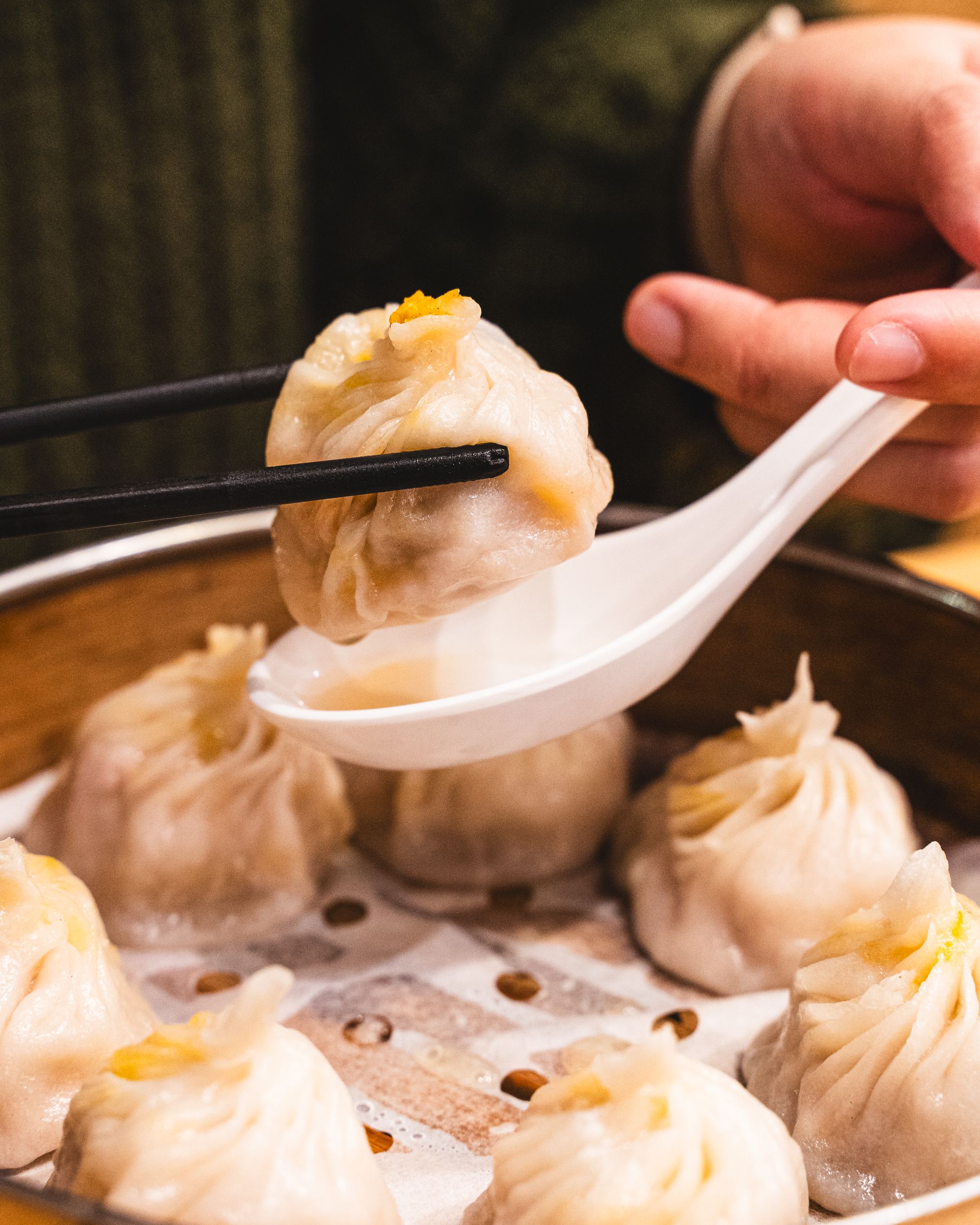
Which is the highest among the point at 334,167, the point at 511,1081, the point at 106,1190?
the point at 334,167

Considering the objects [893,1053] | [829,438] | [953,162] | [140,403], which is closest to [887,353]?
[829,438]

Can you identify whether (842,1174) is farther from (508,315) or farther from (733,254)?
(508,315)

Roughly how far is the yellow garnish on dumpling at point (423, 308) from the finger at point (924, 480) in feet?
3.12

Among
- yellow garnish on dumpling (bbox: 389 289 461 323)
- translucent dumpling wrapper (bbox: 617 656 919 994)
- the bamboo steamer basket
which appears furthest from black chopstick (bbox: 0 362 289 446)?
translucent dumpling wrapper (bbox: 617 656 919 994)

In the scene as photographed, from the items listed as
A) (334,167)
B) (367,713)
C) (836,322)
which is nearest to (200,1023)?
(367,713)

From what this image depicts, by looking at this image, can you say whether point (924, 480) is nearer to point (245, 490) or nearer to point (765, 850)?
point (765, 850)

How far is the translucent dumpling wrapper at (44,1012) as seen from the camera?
126cm

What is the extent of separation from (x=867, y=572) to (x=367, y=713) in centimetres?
100

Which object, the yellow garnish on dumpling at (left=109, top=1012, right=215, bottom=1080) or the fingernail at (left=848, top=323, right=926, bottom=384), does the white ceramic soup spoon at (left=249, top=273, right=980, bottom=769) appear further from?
the yellow garnish on dumpling at (left=109, top=1012, right=215, bottom=1080)

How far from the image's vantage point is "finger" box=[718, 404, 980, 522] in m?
1.84

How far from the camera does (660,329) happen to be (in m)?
1.98

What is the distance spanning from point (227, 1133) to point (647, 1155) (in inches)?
15.3

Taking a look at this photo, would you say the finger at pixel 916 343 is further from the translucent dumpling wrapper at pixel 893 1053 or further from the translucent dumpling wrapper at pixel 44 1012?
the translucent dumpling wrapper at pixel 44 1012

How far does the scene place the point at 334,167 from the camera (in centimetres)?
289
